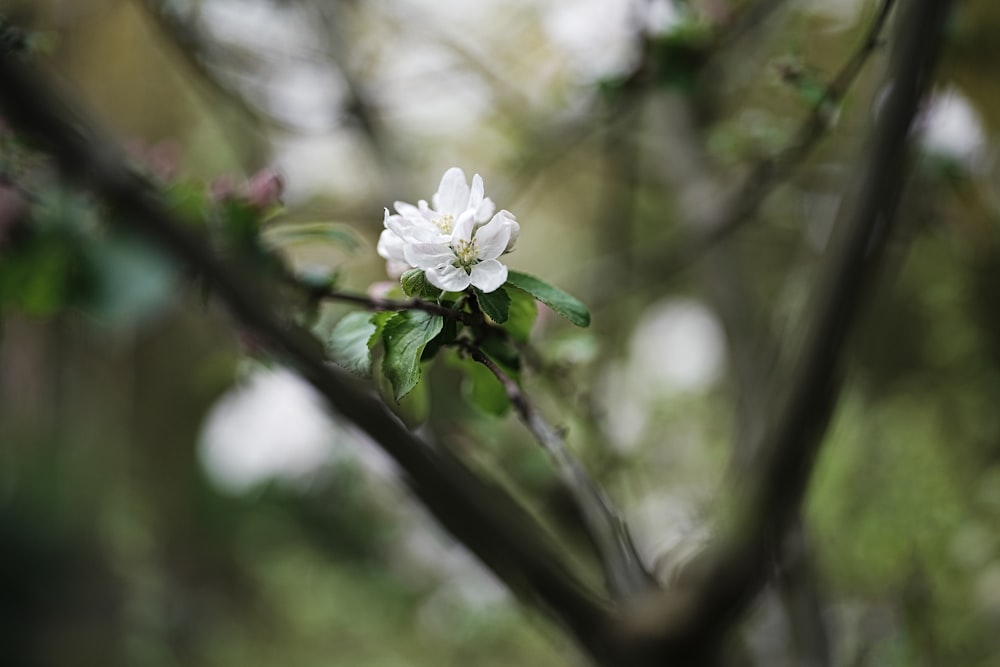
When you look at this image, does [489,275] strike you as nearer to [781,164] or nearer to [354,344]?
[354,344]

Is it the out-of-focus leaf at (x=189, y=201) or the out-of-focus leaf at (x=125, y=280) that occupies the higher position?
the out-of-focus leaf at (x=189, y=201)

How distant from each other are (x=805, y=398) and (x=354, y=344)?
0.78 ft

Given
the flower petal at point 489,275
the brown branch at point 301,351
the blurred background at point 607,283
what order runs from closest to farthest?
the brown branch at point 301,351 < the flower petal at point 489,275 < the blurred background at point 607,283

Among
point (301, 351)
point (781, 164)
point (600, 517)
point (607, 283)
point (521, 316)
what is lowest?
point (607, 283)

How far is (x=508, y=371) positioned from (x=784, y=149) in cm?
44

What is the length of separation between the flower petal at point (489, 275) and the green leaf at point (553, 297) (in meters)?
0.02

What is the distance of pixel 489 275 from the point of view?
1.25ft

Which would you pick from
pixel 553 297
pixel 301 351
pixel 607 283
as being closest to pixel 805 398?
pixel 553 297

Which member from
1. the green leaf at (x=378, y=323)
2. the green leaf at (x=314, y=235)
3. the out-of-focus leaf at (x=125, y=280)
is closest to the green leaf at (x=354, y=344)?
the green leaf at (x=378, y=323)

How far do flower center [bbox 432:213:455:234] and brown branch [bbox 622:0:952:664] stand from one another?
0.20m

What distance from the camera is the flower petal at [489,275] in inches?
14.8

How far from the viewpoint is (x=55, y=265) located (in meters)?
0.66

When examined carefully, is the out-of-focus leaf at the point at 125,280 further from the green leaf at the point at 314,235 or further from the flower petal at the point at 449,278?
the flower petal at the point at 449,278

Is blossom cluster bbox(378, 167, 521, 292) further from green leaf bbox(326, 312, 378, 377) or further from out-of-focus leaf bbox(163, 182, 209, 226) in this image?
out-of-focus leaf bbox(163, 182, 209, 226)
